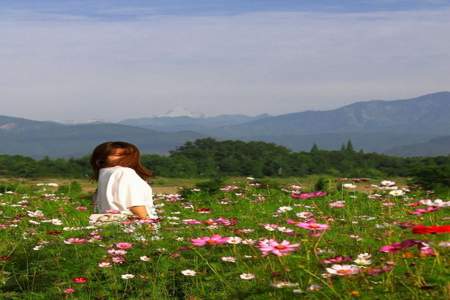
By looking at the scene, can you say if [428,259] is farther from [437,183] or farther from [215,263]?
[437,183]

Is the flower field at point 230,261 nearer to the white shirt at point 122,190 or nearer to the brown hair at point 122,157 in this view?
the white shirt at point 122,190

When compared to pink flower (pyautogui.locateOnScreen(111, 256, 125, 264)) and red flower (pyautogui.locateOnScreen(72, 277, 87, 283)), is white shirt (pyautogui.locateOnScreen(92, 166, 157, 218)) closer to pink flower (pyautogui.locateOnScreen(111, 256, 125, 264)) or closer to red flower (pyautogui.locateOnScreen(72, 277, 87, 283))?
pink flower (pyautogui.locateOnScreen(111, 256, 125, 264))

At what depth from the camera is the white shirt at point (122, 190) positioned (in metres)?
7.67

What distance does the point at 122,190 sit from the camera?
7.70m

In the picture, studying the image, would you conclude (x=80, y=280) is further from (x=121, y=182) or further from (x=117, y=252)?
(x=121, y=182)

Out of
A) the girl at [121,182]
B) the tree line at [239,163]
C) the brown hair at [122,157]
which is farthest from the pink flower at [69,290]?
the tree line at [239,163]

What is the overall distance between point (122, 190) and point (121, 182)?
90mm

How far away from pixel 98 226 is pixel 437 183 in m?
11.2

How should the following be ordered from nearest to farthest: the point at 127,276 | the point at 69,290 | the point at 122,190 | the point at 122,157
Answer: the point at 69,290 → the point at 127,276 → the point at 122,190 → the point at 122,157

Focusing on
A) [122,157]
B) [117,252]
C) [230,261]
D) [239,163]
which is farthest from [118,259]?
[239,163]

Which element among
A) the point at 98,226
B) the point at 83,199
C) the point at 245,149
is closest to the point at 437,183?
the point at 83,199

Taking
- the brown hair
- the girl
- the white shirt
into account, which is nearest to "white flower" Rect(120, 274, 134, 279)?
the girl

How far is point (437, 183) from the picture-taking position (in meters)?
16.4

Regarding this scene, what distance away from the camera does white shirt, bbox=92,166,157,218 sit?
7.67 m
